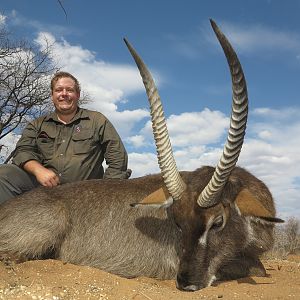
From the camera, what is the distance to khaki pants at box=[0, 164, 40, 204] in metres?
6.52

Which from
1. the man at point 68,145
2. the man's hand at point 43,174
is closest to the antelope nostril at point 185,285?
the man's hand at point 43,174

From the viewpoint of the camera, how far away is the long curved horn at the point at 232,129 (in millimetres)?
3916

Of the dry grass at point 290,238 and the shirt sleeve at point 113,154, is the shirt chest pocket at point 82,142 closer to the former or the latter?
the shirt sleeve at point 113,154

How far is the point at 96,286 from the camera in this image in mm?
4238

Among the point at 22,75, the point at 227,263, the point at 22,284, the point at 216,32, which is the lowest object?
the point at 22,284

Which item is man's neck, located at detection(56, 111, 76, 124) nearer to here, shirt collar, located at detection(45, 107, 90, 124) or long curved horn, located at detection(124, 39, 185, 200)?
shirt collar, located at detection(45, 107, 90, 124)

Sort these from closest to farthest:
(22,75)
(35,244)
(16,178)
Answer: (35,244)
(16,178)
(22,75)

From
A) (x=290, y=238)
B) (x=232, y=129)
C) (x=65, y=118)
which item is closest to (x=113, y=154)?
(x=65, y=118)

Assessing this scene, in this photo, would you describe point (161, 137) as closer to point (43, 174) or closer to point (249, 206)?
point (249, 206)

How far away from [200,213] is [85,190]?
5.74 ft

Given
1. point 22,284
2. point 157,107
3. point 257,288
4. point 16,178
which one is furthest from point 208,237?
point 16,178

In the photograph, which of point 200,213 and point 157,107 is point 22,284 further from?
point 157,107

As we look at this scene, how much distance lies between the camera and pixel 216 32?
12.8 feet

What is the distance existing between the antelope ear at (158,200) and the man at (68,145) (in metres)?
1.74
